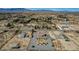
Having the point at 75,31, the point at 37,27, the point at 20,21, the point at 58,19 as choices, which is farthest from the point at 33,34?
the point at 75,31

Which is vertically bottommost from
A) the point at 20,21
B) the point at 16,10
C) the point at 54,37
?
the point at 54,37

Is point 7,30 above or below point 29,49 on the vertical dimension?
above

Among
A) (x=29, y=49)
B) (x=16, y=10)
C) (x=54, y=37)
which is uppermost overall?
(x=16, y=10)
